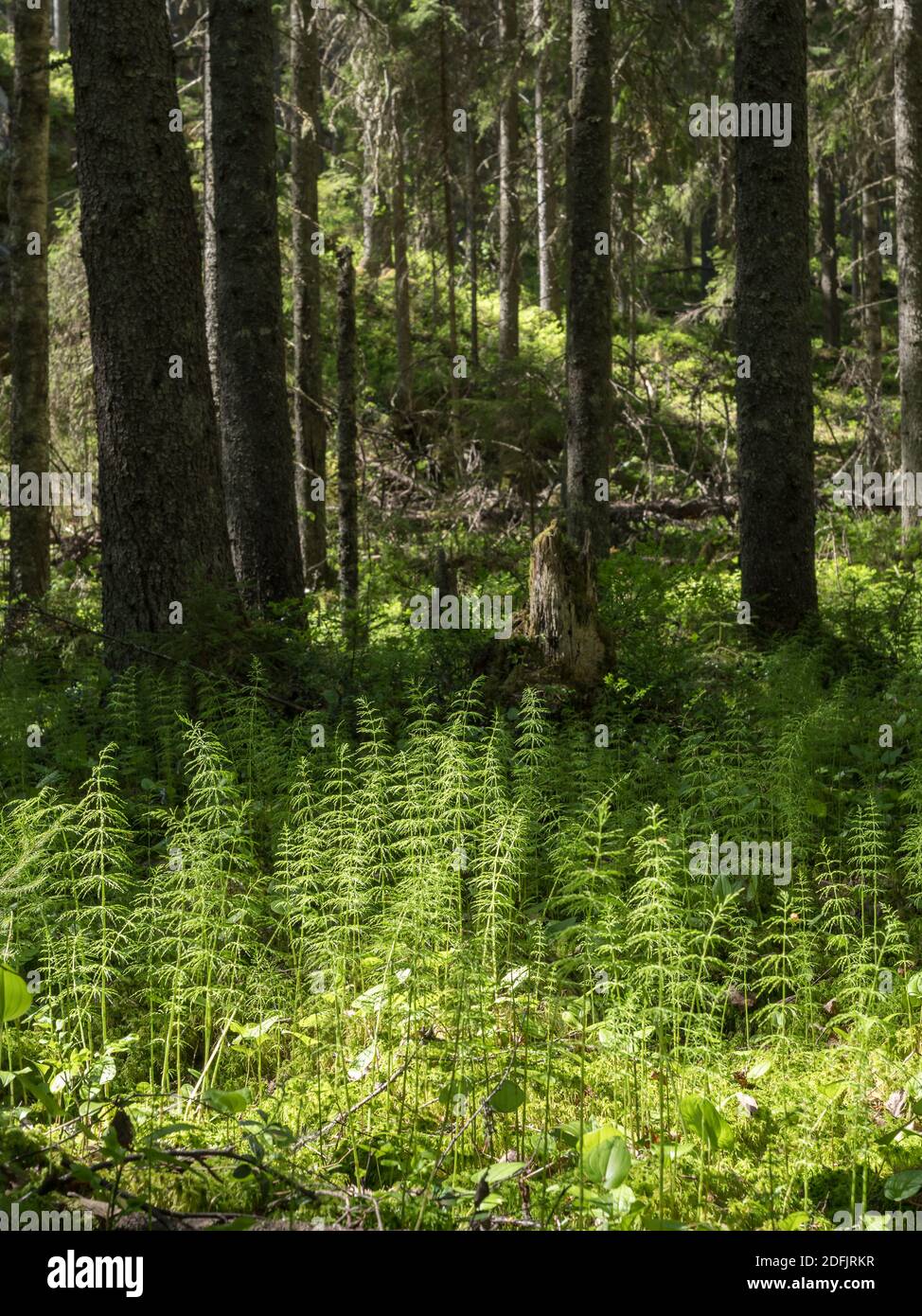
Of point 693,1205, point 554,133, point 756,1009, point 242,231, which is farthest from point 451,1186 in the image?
point 554,133

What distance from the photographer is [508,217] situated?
73.0 feet

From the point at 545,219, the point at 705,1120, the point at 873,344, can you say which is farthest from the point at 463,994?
the point at 545,219

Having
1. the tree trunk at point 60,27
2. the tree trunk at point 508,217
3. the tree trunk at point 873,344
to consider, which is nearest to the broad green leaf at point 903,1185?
the tree trunk at point 873,344

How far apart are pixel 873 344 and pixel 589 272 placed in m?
8.57

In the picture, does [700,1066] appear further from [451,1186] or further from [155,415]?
[155,415]

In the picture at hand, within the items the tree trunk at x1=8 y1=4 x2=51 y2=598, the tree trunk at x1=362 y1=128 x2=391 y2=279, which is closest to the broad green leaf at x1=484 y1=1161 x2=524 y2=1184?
the tree trunk at x1=8 y1=4 x2=51 y2=598

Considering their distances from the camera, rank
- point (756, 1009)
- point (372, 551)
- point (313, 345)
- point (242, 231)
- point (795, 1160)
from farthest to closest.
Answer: point (372, 551)
point (313, 345)
point (242, 231)
point (756, 1009)
point (795, 1160)

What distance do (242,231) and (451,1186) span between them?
29.4ft

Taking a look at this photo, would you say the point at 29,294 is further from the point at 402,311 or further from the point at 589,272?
the point at 402,311

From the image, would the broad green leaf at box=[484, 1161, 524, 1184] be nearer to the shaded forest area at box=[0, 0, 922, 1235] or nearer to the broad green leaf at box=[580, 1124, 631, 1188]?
the shaded forest area at box=[0, 0, 922, 1235]

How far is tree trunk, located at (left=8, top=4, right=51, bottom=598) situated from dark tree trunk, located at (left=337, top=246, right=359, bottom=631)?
3.24 metres

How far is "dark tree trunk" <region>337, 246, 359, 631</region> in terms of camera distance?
1153 cm

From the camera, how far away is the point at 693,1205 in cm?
359

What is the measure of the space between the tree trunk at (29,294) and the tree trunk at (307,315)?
293 cm
